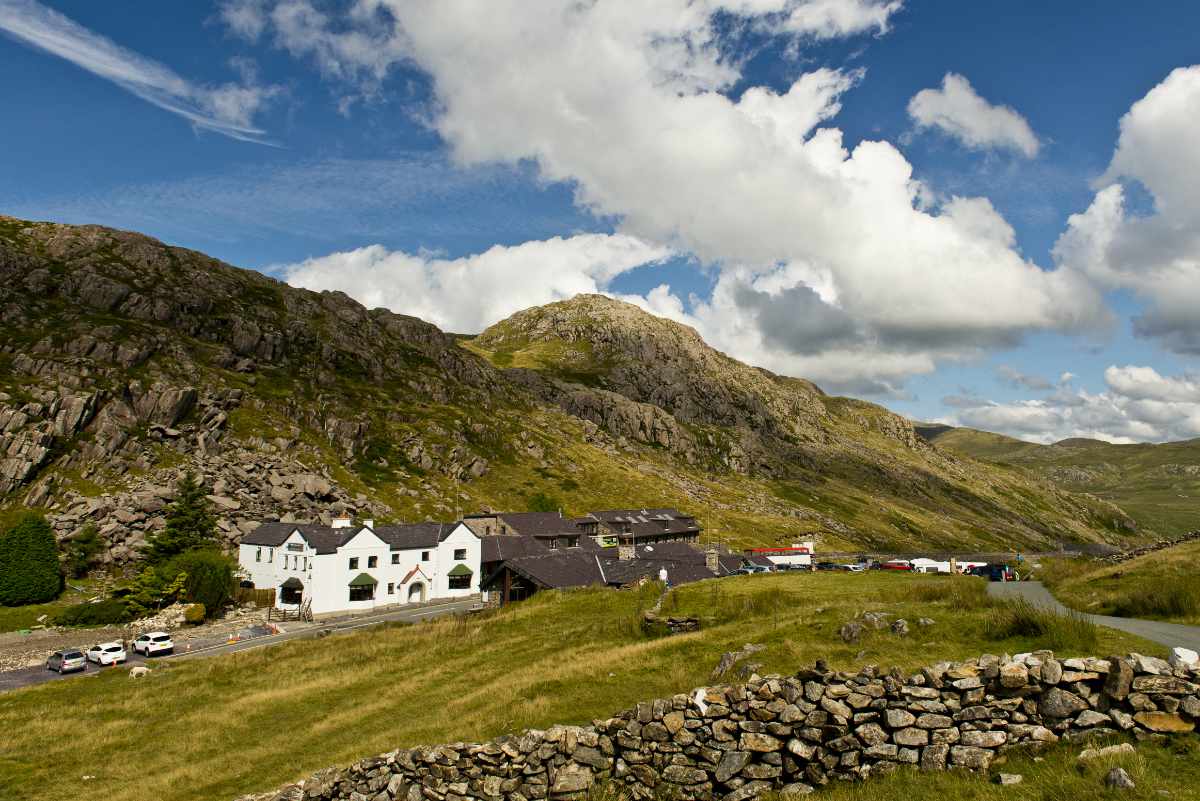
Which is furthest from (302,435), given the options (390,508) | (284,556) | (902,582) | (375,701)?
(902,582)

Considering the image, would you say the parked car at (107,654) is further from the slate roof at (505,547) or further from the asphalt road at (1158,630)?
the asphalt road at (1158,630)

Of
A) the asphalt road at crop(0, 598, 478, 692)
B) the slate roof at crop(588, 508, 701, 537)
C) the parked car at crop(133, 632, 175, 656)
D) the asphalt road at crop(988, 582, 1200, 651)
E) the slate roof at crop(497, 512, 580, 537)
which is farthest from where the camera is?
the slate roof at crop(588, 508, 701, 537)

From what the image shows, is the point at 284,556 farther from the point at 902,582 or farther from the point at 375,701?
the point at 902,582

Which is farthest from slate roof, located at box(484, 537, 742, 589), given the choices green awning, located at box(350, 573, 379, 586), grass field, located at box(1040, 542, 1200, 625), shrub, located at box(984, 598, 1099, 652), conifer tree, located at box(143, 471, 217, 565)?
conifer tree, located at box(143, 471, 217, 565)

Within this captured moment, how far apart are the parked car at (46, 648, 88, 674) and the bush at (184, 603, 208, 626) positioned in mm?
18864

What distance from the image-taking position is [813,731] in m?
13.4

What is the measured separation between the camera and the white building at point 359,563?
87125mm

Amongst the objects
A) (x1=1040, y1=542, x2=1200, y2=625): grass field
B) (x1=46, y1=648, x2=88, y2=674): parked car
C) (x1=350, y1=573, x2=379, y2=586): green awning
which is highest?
(x1=1040, y1=542, x2=1200, y2=625): grass field

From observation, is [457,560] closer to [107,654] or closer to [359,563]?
[359,563]

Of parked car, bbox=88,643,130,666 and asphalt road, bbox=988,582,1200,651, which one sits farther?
parked car, bbox=88,643,130,666

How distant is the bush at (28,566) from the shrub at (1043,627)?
10949 centimetres

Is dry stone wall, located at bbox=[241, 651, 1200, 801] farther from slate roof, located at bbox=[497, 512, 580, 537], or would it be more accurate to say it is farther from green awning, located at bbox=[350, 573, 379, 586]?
slate roof, located at bbox=[497, 512, 580, 537]

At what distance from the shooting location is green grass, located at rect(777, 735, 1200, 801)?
10.0 meters

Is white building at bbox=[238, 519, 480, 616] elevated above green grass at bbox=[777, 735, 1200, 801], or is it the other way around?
green grass at bbox=[777, 735, 1200, 801]
